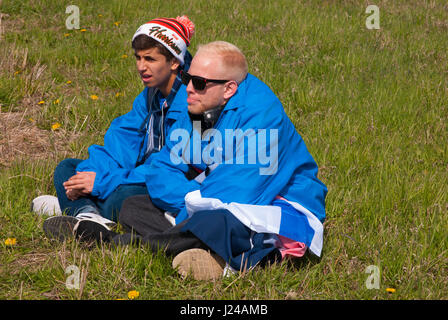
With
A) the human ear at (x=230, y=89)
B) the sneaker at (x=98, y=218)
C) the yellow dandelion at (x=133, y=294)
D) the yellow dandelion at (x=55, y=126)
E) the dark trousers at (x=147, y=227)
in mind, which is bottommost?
the yellow dandelion at (x=133, y=294)

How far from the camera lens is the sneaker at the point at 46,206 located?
398cm

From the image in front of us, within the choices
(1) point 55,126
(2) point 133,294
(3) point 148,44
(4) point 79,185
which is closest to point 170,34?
(3) point 148,44

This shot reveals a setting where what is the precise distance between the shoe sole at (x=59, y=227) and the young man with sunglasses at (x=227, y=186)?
0.34 ft

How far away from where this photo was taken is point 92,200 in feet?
13.4

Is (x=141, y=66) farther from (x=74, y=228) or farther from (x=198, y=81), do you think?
(x=74, y=228)

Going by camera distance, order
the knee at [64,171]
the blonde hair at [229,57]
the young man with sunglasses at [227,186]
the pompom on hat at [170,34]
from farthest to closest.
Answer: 1. the knee at [64,171]
2. the pompom on hat at [170,34]
3. the blonde hair at [229,57]
4. the young man with sunglasses at [227,186]

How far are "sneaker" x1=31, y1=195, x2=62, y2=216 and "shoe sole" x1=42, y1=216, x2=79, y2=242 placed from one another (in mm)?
368

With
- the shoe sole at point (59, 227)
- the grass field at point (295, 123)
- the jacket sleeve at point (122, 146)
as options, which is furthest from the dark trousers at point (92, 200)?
the shoe sole at point (59, 227)

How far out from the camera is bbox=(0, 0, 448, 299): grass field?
314cm

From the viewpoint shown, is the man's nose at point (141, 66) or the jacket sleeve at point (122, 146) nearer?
the man's nose at point (141, 66)

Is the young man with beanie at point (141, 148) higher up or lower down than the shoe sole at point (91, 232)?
higher up

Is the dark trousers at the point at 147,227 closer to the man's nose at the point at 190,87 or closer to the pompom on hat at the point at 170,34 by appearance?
the man's nose at the point at 190,87

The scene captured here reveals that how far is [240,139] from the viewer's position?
3262 mm

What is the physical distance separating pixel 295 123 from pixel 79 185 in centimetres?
216
